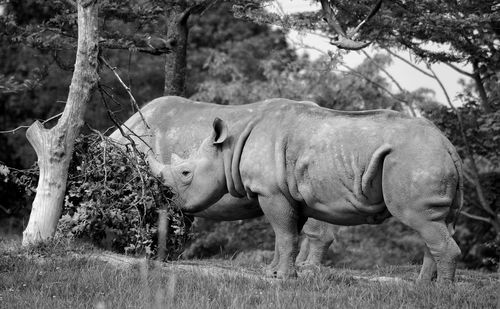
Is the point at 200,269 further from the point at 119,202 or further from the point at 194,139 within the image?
the point at 194,139

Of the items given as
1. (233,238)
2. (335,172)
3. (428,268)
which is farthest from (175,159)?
(233,238)

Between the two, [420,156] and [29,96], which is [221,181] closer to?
[420,156]

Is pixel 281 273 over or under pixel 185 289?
over

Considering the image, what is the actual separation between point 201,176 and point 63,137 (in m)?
1.56

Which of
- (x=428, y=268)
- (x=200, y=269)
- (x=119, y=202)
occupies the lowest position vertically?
(x=200, y=269)

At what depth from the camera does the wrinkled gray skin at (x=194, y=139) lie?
10734 millimetres

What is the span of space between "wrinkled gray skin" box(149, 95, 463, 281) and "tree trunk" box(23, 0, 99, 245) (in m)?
1.37

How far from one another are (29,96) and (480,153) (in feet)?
40.6

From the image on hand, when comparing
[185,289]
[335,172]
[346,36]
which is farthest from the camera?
[346,36]

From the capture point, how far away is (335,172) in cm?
855

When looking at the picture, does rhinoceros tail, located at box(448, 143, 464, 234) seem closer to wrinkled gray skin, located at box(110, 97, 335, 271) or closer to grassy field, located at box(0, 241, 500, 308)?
grassy field, located at box(0, 241, 500, 308)

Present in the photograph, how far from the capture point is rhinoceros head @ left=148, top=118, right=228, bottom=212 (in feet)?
31.0

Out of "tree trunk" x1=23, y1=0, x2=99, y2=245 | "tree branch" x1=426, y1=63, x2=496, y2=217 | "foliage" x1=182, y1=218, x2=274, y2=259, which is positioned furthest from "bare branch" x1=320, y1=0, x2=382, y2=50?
"foliage" x1=182, y1=218, x2=274, y2=259

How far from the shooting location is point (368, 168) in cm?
833
